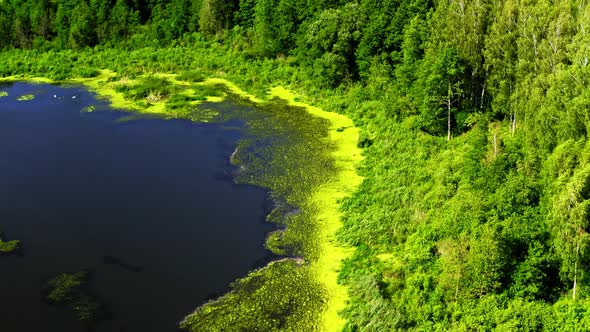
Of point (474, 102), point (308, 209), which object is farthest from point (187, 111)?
point (474, 102)

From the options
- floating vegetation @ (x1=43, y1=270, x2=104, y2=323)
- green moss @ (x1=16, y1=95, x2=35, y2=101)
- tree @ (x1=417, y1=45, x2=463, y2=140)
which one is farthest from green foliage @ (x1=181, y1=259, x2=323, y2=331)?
green moss @ (x1=16, y1=95, x2=35, y2=101)

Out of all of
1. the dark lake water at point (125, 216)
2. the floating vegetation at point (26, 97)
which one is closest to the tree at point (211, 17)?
the floating vegetation at point (26, 97)

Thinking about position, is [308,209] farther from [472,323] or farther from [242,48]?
[242,48]

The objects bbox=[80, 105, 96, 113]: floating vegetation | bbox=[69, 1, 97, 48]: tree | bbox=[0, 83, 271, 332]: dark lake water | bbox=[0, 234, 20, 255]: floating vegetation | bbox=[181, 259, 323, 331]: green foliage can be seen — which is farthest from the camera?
bbox=[69, 1, 97, 48]: tree

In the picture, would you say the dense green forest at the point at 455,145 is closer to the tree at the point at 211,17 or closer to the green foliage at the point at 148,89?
the green foliage at the point at 148,89

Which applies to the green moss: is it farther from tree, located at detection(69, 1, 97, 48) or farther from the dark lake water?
tree, located at detection(69, 1, 97, 48)

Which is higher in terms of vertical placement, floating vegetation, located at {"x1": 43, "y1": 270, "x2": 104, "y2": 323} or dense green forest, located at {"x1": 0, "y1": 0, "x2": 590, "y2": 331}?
dense green forest, located at {"x1": 0, "y1": 0, "x2": 590, "y2": 331}

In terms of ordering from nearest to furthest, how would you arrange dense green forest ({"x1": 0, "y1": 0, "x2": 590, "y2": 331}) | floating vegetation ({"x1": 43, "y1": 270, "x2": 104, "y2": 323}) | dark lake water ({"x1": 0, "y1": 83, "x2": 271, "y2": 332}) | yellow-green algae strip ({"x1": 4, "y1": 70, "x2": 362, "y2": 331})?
dense green forest ({"x1": 0, "y1": 0, "x2": 590, "y2": 331}) → floating vegetation ({"x1": 43, "y1": 270, "x2": 104, "y2": 323}) → yellow-green algae strip ({"x1": 4, "y1": 70, "x2": 362, "y2": 331}) → dark lake water ({"x1": 0, "y1": 83, "x2": 271, "y2": 332})
